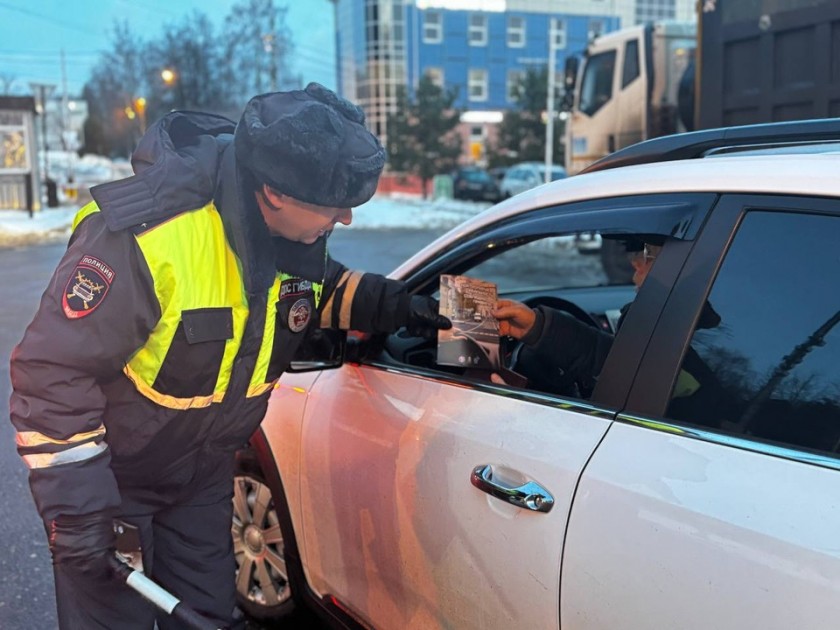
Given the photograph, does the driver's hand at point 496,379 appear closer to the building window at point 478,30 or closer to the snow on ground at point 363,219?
the snow on ground at point 363,219

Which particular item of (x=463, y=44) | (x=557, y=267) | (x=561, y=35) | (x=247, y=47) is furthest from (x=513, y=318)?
(x=561, y=35)

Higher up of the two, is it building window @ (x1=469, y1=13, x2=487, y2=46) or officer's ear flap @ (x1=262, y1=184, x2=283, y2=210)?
building window @ (x1=469, y1=13, x2=487, y2=46)

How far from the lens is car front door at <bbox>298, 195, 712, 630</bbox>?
1.73 metres

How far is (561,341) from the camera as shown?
93.8 inches

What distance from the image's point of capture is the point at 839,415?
A: 4.80 feet

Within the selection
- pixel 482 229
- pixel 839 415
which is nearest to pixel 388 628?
pixel 482 229

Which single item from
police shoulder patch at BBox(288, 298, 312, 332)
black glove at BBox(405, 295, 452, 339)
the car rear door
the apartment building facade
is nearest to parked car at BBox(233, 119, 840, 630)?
the car rear door

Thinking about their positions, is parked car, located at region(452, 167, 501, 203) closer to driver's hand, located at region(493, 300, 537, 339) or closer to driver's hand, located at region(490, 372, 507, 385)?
driver's hand, located at region(493, 300, 537, 339)

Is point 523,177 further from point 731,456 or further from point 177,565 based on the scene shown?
point 731,456

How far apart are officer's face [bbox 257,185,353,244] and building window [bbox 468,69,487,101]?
54760 millimetres

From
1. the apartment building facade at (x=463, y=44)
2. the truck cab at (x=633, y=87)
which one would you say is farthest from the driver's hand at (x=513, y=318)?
the apartment building facade at (x=463, y=44)

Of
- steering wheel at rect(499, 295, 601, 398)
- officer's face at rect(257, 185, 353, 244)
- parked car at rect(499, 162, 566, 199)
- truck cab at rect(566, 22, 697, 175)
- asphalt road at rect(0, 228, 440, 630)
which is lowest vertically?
asphalt road at rect(0, 228, 440, 630)

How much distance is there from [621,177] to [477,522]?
2.94 ft

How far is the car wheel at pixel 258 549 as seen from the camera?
9.21 feet
